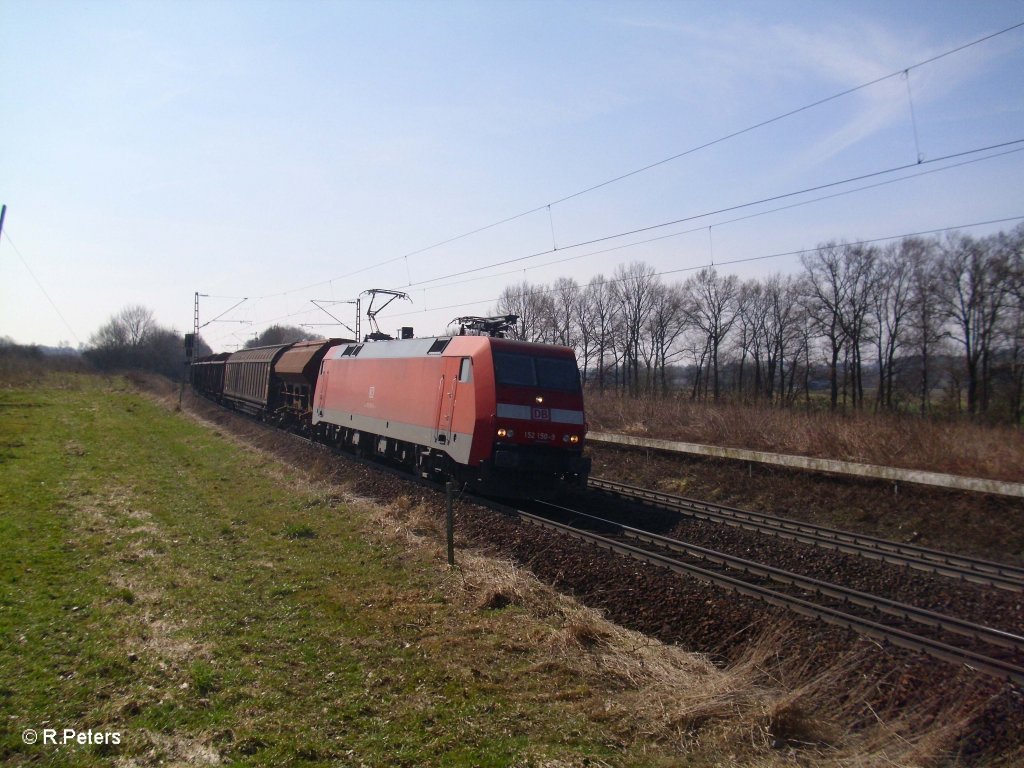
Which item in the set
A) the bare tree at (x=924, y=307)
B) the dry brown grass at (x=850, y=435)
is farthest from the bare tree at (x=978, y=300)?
the dry brown grass at (x=850, y=435)

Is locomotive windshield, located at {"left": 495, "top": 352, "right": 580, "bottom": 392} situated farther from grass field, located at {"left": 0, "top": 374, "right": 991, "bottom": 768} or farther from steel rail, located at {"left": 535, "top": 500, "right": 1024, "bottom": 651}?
grass field, located at {"left": 0, "top": 374, "right": 991, "bottom": 768}

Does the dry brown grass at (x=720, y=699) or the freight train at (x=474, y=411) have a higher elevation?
the freight train at (x=474, y=411)

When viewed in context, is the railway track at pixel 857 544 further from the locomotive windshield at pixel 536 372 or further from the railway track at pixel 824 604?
the locomotive windshield at pixel 536 372

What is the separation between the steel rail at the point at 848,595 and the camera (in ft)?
21.3

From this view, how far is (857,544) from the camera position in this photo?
34.1 ft

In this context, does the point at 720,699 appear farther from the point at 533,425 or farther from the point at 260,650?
the point at 533,425

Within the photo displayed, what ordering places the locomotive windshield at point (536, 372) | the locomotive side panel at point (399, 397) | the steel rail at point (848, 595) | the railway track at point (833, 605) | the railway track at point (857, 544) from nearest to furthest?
the railway track at point (833, 605)
the steel rail at point (848, 595)
the railway track at point (857, 544)
the locomotive windshield at point (536, 372)
the locomotive side panel at point (399, 397)

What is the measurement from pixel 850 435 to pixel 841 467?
6.80ft

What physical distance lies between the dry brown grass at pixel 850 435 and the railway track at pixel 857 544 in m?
3.73

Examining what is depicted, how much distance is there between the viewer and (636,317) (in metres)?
49.7

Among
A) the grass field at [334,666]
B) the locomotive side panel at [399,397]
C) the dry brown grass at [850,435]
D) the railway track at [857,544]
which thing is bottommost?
the railway track at [857,544]

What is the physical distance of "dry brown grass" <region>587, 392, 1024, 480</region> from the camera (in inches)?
514

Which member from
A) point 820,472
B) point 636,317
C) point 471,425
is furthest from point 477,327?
point 636,317

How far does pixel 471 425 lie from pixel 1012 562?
875cm
